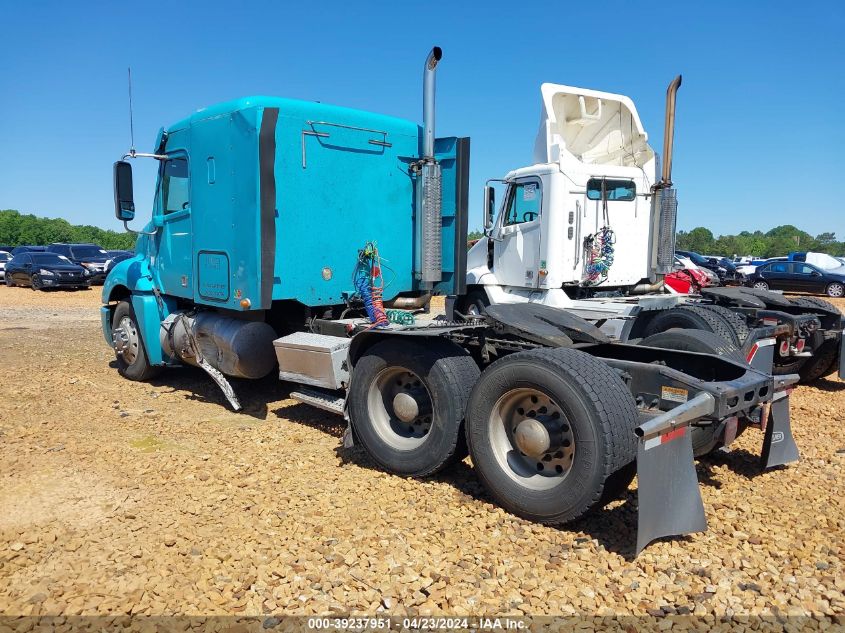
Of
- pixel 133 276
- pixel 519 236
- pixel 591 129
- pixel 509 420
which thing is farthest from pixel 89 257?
pixel 509 420

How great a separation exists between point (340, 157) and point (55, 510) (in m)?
A: 3.93

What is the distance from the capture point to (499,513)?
13.1 ft

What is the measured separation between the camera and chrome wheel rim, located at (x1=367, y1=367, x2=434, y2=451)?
4.76 metres

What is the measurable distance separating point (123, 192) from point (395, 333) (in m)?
4.26

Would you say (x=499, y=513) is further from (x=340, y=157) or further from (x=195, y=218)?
(x=195, y=218)

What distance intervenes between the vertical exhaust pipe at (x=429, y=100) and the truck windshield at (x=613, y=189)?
9.99 ft

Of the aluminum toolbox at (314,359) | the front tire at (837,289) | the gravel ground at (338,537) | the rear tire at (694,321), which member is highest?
the rear tire at (694,321)

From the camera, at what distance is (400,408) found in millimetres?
4812

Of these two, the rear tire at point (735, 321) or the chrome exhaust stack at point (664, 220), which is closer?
the rear tire at point (735, 321)

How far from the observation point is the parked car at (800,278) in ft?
81.0

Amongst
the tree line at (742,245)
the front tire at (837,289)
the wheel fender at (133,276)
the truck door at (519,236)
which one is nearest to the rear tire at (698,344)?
the truck door at (519,236)

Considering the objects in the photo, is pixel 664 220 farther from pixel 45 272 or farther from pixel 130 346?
pixel 45 272

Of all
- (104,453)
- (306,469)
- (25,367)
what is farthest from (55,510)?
(25,367)

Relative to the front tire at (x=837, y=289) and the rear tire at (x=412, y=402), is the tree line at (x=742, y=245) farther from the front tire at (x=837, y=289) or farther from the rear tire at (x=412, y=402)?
the rear tire at (x=412, y=402)
